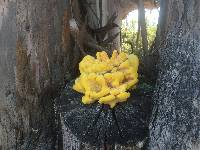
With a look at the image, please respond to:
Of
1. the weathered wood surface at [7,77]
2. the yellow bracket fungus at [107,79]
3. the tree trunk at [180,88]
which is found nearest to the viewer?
the tree trunk at [180,88]

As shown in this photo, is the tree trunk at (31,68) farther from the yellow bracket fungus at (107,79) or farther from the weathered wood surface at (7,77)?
the yellow bracket fungus at (107,79)

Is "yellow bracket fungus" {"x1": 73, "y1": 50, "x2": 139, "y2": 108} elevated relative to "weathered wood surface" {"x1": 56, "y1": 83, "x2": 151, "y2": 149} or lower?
elevated

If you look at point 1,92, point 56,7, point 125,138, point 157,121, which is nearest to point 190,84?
Answer: point 157,121

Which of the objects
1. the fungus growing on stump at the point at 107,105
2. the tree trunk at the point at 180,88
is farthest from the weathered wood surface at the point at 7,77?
the tree trunk at the point at 180,88

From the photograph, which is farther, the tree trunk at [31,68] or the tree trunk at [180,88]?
the tree trunk at [31,68]

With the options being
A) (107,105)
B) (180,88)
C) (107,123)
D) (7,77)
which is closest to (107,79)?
(107,105)

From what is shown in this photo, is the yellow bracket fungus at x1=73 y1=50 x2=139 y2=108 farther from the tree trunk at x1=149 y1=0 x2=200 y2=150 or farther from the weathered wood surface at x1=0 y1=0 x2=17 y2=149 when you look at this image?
the weathered wood surface at x1=0 y1=0 x2=17 y2=149

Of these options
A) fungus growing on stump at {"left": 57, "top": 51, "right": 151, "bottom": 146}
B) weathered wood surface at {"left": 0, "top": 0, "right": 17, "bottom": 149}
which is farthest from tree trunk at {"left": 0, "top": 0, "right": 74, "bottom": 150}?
fungus growing on stump at {"left": 57, "top": 51, "right": 151, "bottom": 146}

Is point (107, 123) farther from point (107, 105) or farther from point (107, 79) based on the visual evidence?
point (107, 79)

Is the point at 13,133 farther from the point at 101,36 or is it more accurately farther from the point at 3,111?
the point at 101,36
